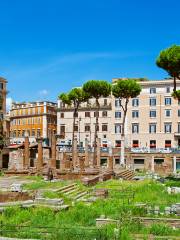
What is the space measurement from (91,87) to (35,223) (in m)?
54.2

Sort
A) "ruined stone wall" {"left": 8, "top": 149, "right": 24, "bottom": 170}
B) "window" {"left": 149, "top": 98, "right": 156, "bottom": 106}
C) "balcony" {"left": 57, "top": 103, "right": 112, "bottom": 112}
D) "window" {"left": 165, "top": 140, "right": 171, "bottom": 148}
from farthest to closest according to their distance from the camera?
"balcony" {"left": 57, "top": 103, "right": 112, "bottom": 112} < "window" {"left": 149, "top": 98, "right": 156, "bottom": 106} < "window" {"left": 165, "top": 140, "right": 171, "bottom": 148} < "ruined stone wall" {"left": 8, "top": 149, "right": 24, "bottom": 170}

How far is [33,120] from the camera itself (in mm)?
Result: 106375

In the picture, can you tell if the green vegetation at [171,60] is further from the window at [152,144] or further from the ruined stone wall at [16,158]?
the window at [152,144]

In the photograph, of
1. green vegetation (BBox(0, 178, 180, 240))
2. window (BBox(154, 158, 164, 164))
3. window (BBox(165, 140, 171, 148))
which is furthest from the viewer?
window (BBox(165, 140, 171, 148))

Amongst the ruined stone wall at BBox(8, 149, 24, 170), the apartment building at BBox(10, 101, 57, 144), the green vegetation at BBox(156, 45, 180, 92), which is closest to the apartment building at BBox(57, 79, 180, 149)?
the apartment building at BBox(10, 101, 57, 144)

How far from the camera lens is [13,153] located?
7275 centimetres

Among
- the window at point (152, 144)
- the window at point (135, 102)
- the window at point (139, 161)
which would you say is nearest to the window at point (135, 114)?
the window at point (135, 102)

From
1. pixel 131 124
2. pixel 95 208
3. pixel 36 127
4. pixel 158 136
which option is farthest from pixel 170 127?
pixel 95 208

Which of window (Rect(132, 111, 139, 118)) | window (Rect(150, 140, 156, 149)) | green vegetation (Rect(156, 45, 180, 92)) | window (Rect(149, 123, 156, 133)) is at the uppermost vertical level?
green vegetation (Rect(156, 45, 180, 92))

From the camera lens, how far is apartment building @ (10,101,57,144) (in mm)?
104375

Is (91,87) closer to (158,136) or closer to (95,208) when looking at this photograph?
(158,136)

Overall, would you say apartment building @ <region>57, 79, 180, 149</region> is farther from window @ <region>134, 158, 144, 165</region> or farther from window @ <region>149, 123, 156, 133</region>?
window @ <region>134, 158, 144, 165</region>

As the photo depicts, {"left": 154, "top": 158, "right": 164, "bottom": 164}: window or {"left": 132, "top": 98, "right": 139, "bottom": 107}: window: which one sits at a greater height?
{"left": 132, "top": 98, "right": 139, "bottom": 107}: window

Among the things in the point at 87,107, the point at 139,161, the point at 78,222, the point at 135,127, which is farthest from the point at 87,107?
the point at 78,222
